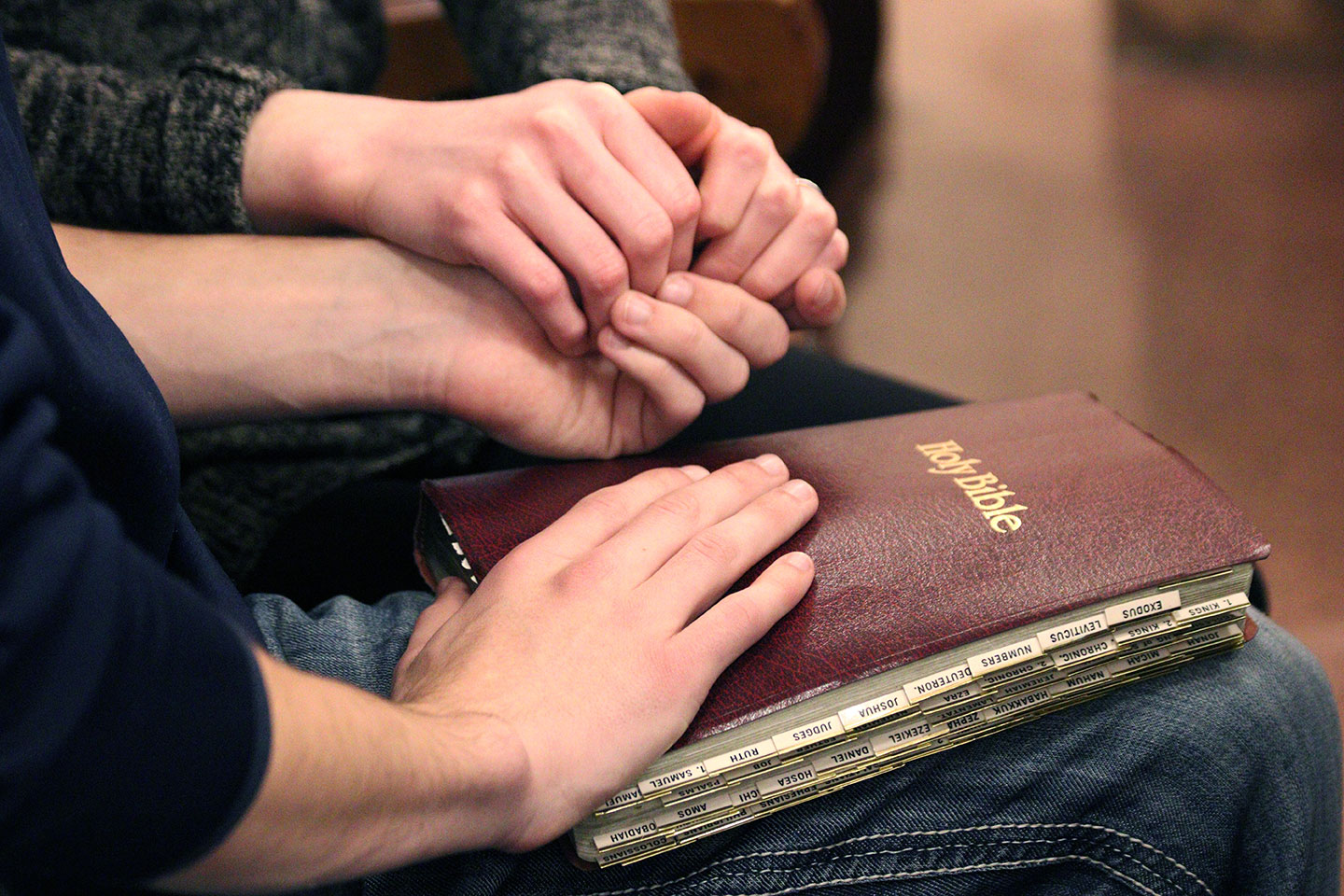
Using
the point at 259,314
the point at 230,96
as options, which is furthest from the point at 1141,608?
the point at 230,96

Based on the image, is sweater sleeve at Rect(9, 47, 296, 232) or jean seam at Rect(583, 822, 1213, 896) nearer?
jean seam at Rect(583, 822, 1213, 896)

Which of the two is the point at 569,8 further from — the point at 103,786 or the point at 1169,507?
the point at 103,786

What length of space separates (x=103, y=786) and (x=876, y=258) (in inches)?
88.9

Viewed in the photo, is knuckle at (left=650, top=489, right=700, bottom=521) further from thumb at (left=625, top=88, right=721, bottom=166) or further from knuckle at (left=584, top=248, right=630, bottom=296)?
thumb at (left=625, top=88, right=721, bottom=166)

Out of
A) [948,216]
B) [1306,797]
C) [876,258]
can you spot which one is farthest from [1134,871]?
[948,216]

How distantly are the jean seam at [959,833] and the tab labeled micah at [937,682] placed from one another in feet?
0.27

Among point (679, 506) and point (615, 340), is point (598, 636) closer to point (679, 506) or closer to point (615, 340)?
point (679, 506)

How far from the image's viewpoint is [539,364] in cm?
78

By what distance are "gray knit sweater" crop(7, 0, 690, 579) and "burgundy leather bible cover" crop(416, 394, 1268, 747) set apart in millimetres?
262

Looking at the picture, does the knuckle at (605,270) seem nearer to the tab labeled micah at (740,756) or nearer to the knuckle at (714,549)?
the knuckle at (714,549)

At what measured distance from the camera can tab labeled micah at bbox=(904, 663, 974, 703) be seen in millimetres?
555

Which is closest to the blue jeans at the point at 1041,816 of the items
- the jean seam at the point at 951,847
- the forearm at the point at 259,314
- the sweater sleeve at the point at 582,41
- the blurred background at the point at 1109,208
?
the jean seam at the point at 951,847

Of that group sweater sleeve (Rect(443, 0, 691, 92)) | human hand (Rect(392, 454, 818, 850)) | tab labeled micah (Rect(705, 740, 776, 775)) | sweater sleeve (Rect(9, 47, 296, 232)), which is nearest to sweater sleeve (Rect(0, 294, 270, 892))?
human hand (Rect(392, 454, 818, 850))

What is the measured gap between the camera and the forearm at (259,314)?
76 cm
